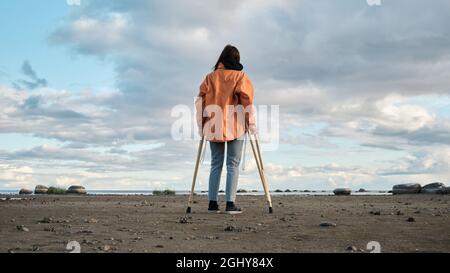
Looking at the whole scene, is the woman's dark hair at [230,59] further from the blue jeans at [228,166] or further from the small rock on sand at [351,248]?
the small rock on sand at [351,248]

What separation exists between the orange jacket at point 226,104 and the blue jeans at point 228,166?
0.94ft

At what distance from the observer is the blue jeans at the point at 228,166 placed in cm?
1212

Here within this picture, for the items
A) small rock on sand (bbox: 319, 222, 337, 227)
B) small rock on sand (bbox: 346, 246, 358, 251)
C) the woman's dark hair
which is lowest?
small rock on sand (bbox: 346, 246, 358, 251)

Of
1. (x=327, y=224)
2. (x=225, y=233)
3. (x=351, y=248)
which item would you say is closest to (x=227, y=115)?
(x=327, y=224)

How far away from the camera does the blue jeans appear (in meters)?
12.1

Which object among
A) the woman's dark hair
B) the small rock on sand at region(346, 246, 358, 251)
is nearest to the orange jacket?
the woman's dark hair

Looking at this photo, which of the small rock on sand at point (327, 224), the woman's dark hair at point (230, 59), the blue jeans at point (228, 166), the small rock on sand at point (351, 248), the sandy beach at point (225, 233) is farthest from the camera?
the woman's dark hair at point (230, 59)

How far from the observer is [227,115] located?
40.2 feet

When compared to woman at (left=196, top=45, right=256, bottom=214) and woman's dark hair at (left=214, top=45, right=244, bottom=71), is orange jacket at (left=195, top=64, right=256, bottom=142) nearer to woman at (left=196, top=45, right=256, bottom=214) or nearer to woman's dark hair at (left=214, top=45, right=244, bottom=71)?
woman at (left=196, top=45, right=256, bottom=214)

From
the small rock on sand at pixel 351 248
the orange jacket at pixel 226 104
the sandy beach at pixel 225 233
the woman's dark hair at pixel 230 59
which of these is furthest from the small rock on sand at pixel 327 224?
the woman's dark hair at pixel 230 59
